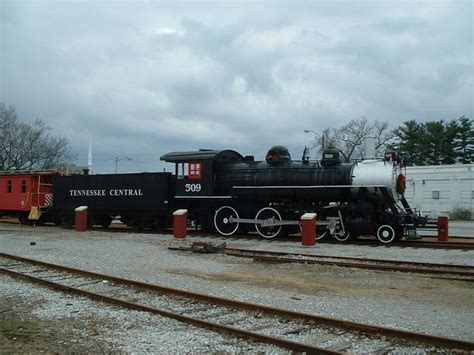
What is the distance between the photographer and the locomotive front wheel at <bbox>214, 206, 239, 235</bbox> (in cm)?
1858

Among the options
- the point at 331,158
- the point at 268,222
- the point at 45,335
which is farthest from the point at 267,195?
the point at 45,335

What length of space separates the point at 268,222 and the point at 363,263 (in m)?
6.37

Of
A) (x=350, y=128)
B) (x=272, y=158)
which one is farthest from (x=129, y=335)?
(x=350, y=128)

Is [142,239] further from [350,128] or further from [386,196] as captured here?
[350,128]

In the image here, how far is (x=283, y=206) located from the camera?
57.9 feet

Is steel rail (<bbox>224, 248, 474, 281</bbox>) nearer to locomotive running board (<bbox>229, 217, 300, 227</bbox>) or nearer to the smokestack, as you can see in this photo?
locomotive running board (<bbox>229, 217, 300, 227</bbox>)

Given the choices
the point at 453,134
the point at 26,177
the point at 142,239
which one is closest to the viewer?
the point at 142,239

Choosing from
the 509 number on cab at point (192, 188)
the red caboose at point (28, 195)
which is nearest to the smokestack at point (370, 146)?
the 509 number on cab at point (192, 188)

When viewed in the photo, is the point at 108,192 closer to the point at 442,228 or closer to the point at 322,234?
the point at 322,234

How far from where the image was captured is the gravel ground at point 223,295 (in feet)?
19.0

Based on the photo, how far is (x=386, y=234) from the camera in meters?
15.7

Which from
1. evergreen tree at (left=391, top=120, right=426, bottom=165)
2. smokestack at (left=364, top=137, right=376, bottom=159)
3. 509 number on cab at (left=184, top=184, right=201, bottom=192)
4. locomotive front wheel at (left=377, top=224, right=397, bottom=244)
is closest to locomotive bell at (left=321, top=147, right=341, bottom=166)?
smokestack at (left=364, top=137, right=376, bottom=159)

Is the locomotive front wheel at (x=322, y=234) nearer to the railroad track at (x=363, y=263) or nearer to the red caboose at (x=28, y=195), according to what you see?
the railroad track at (x=363, y=263)

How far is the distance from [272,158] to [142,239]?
219 inches
